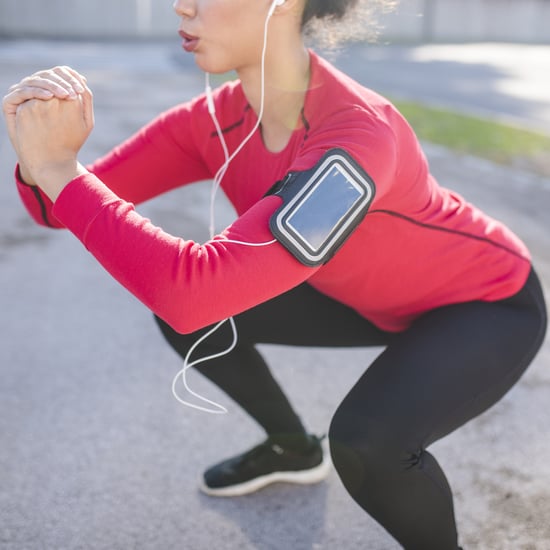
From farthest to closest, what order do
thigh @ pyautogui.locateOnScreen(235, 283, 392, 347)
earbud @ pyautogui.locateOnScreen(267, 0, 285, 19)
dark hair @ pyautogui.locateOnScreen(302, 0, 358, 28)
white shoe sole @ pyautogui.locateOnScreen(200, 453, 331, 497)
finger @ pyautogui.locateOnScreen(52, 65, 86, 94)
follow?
white shoe sole @ pyautogui.locateOnScreen(200, 453, 331, 497) < thigh @ pyautogui.locateOnScreen(235, 283, 392, 347) < dark hair @ pyautogui.locateOnScreen(302, 0, 358, 28) < earbud @ pyautogui.locateOnScreen(267, 0, 285, 19) < finger @ pyautogui.locateOnScreen(52, 65, 86, 94)

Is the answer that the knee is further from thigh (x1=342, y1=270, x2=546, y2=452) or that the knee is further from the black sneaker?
the black sneaker

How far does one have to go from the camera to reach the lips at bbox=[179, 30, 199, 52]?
1.82 m

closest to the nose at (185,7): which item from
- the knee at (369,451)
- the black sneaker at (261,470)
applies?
the knee at (369,451)

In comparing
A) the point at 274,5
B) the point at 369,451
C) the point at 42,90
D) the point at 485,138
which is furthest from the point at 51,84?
the point at 485,138

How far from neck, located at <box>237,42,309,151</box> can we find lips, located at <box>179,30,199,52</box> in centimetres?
16

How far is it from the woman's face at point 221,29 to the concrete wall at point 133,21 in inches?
882

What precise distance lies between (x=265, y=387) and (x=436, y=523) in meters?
0.75

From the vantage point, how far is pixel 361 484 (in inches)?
71.6

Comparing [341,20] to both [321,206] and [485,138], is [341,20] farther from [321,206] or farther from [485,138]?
[485,138]

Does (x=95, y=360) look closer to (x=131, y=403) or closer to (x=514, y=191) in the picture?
(x=131, y=403)

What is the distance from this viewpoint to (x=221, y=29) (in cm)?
180

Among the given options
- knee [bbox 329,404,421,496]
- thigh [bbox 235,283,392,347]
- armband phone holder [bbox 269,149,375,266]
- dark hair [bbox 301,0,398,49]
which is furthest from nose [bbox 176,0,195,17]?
knee [bbox 329,404,421,496]

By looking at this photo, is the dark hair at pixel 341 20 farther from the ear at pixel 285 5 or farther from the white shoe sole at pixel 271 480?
the white shoe sole at pixel 271 480

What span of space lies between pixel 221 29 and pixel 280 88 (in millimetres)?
242
